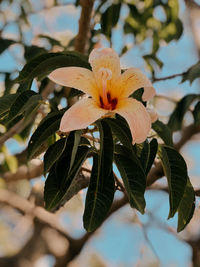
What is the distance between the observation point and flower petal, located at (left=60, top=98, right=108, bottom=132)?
79 cm

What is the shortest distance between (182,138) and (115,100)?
118cm

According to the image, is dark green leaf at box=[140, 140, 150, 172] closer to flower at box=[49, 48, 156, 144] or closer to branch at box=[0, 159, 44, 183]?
flower at box=[49, 48, 156, 144]

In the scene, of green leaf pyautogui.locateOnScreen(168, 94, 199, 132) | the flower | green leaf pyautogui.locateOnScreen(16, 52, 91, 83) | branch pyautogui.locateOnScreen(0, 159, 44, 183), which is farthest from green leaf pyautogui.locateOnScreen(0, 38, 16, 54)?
the flower

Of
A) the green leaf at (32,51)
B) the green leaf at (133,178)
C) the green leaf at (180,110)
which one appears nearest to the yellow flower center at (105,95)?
the green leaf at (133,178)

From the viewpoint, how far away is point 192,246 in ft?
5.60

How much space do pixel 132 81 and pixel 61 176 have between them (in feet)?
0.78

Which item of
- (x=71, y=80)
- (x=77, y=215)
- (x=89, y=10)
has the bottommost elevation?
(x=77, y=215)

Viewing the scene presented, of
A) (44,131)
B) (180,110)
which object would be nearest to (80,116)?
(44,131)

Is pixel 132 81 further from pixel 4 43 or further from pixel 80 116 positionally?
pixel 4 43

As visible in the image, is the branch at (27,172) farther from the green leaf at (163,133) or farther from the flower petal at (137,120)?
the flower petal at (137,120)

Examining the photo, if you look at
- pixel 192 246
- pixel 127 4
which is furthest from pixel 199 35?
pixel 192 246

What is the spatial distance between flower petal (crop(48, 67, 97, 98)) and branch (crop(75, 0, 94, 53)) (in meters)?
0.77

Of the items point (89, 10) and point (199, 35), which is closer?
point (89, 10)

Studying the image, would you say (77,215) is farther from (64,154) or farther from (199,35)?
(64,154)
